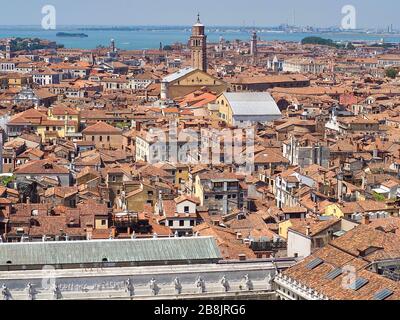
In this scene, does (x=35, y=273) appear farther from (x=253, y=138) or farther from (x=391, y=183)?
(x=253, y=138)

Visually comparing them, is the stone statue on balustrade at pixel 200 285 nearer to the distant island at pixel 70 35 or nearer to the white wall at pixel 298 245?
the white wall at pixel 298 245

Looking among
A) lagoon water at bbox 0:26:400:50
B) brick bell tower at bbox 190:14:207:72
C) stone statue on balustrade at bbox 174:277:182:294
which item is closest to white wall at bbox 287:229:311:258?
stone statue on balustrade at bbox 174:277:182:294

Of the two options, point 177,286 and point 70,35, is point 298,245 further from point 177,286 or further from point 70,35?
point 70,35

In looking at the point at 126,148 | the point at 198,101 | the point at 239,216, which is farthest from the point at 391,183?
the point at 198,101
